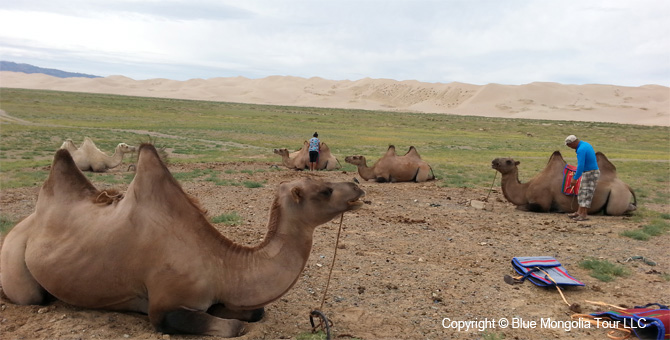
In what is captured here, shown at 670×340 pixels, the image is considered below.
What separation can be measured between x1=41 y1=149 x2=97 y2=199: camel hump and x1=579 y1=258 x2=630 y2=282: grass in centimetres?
661

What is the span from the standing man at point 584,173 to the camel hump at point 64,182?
9.31 meters

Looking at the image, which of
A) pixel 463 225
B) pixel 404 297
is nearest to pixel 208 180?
pixel 463 225

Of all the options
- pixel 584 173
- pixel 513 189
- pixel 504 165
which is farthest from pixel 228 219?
pixel 584 173

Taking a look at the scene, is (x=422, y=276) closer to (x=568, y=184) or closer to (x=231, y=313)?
(x=231, y=313)

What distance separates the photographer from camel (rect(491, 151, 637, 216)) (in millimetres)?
11797

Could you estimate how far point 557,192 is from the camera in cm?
1209

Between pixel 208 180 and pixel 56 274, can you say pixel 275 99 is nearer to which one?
pixel 208 180

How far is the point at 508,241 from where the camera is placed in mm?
9211

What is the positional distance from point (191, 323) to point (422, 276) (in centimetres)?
357

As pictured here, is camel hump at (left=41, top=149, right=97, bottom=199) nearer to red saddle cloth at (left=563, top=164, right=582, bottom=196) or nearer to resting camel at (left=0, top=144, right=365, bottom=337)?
resting camel at (left=0, top=144, right=365, bottom=337)

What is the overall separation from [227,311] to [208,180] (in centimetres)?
1057

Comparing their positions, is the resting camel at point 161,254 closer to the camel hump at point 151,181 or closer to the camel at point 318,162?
the camel hump at point 151,181

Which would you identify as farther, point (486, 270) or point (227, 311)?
point (486, 270)

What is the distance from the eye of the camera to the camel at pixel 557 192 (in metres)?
11.8
